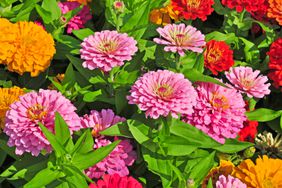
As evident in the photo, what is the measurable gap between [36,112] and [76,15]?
749mm

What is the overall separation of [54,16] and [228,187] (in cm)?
101

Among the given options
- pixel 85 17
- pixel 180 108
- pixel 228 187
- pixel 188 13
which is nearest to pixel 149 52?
pixel 188 13

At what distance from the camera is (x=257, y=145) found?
1789 mm

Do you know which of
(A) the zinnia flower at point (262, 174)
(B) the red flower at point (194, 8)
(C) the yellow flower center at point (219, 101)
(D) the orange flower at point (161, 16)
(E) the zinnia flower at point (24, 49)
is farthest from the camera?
(D) the orange flower at point (161, 16)

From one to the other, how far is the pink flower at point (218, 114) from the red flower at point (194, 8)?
47 centimetres

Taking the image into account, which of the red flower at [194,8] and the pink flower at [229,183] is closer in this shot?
the pink flower at [229,183]

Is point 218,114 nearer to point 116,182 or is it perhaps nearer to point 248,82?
point 248,82

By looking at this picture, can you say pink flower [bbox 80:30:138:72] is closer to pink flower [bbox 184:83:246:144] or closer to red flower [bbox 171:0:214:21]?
pink flower [bbox 184:83:246:144]

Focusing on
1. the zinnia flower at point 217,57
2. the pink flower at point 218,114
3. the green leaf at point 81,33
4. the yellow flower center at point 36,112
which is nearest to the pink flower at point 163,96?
the pink flower at point 218,114

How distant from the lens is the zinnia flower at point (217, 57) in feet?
6.02

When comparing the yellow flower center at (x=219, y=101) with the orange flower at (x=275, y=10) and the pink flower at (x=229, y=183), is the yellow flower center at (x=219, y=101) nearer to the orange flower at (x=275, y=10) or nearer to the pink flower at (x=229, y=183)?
the pink flower at (x=229, y=183)

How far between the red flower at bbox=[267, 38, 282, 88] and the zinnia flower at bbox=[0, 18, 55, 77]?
2.52ft

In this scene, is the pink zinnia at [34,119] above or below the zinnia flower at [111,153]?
above

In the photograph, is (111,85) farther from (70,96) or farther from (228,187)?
(228,187)
